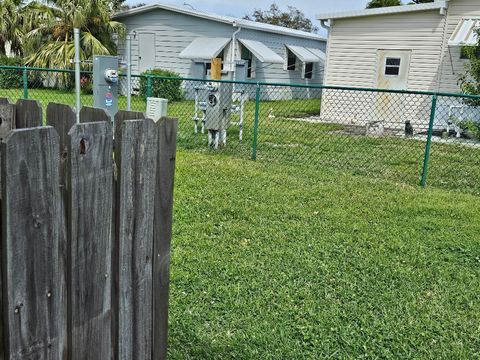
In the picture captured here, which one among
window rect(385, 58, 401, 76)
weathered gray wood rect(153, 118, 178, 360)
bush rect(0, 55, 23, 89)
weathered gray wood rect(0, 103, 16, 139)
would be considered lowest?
weathered gray wood rect(153, 118, 178, 360)

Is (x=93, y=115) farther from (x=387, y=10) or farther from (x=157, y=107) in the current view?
(x=387, y=10)

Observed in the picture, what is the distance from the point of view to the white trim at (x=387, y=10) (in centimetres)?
1291

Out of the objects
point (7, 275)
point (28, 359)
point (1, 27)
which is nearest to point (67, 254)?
point (7, 275)

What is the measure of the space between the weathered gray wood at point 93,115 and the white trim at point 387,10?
522 inches

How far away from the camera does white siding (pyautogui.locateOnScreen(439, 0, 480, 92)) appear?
12.8 meters

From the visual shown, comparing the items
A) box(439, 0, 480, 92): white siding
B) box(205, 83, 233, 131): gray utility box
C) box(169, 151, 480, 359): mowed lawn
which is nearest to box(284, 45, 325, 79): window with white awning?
box(439, 0, 480, 92): white siding

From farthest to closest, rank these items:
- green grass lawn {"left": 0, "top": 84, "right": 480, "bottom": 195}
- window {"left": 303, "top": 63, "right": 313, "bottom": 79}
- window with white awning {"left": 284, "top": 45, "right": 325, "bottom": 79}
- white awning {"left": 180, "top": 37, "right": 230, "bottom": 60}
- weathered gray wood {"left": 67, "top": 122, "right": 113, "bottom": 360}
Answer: window {"left": 303, "top": 63, "right": 313, "bottom": 79}, window with white awning {"left": 284, "top": 45, "right": 325, "bottom": 79}, white awning {"left": 180, "top": 37, "right": 230, "bottom": 60}, green grass lawn {"left": 0, "top": 84, "right": 480, "bottom": 195}, weathered gray wood {"left": 67, "top": 122, "right": 113, "bottom": 360}

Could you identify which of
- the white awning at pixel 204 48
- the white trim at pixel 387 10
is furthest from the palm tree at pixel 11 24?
the white trim at pixel 387 10

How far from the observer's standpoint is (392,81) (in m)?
14.3

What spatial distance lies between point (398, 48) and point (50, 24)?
13.2 m

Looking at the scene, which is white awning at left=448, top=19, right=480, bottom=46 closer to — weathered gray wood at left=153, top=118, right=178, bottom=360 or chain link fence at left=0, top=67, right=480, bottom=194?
chain link fence at left=0, top=67, right=480, bottom=194

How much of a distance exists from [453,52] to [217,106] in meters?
7.91

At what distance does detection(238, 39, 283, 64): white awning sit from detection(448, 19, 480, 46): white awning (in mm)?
8097

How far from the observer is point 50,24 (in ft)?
62.6
